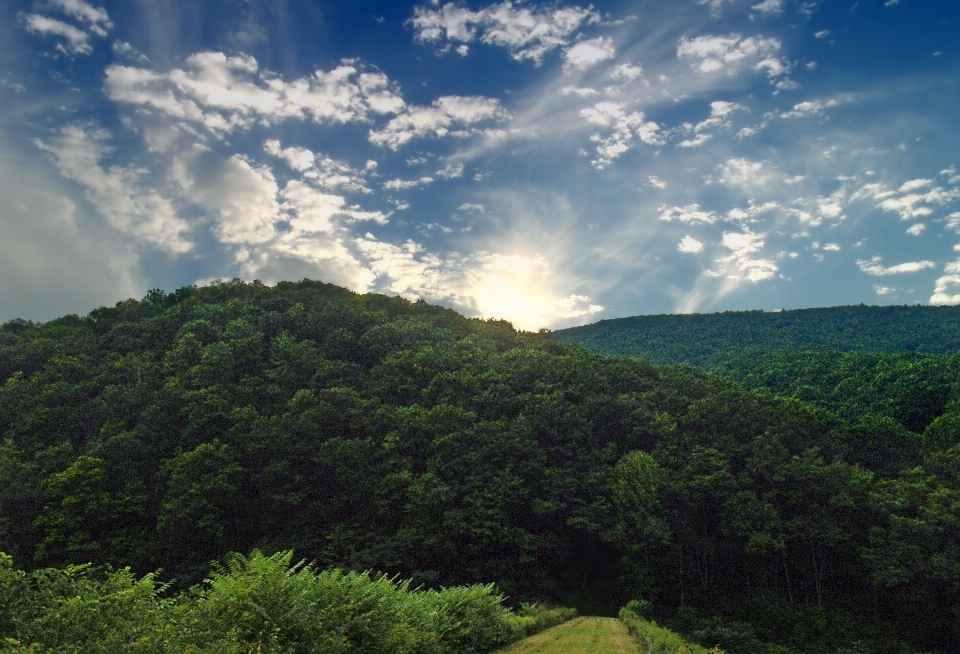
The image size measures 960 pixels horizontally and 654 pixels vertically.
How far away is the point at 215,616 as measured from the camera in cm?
1013

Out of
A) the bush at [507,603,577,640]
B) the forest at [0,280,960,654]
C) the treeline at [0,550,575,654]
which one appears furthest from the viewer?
the forest at [0,280,960,654]

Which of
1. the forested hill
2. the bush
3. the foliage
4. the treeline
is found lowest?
the foliage

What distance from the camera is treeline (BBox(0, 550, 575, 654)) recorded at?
909 centimetres

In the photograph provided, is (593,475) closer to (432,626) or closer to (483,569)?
(483,569)

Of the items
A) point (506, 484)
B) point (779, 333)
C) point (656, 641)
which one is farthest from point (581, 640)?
point (779, 333)

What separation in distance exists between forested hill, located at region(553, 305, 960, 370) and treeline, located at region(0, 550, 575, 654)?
56566 millimetres

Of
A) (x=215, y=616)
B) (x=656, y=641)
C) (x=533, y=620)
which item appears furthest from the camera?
(x=533, y=620)

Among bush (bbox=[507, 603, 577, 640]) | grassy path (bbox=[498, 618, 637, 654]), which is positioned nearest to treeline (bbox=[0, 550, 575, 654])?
grassy path (bbox=[498, 618, 637, 654])

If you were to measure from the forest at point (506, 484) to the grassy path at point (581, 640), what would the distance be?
4584 mm

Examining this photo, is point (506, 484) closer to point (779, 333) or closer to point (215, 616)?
point (215, 616)

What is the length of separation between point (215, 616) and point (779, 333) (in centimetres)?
8117

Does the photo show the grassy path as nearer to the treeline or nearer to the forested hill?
the treeline

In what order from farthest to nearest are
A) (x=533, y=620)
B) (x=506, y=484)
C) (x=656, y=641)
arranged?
(x=506, y=484), (x=533, y=620), (x=656, y=641)

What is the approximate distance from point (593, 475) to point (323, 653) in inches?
889
